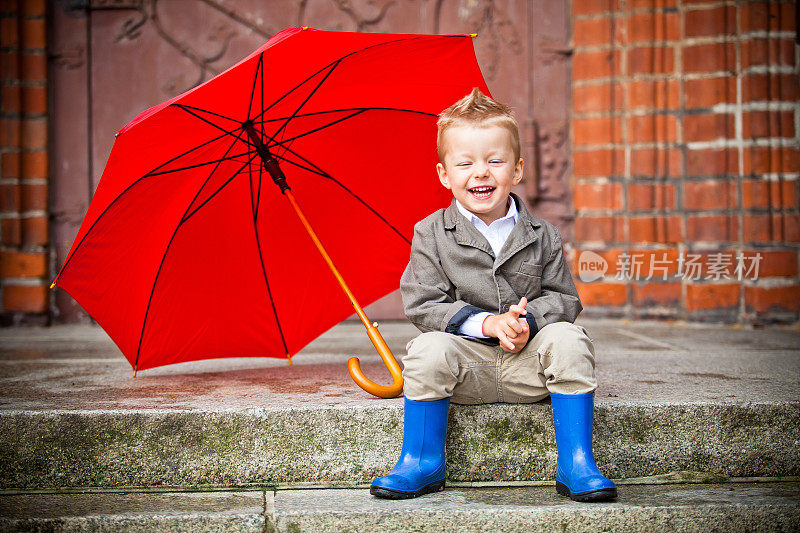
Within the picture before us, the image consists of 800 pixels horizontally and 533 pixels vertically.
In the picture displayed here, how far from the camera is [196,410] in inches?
76.7

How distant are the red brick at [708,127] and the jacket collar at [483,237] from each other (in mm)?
2287

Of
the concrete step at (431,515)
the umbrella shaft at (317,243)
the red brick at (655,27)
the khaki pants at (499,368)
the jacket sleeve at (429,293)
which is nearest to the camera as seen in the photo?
the concrete step at (431,515)

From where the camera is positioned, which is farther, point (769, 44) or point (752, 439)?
point (769, 44)

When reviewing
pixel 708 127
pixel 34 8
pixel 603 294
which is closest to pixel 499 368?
pixel 603 294

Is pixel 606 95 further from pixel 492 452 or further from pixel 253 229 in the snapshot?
pixel 492 452

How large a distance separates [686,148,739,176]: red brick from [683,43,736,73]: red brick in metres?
0.43

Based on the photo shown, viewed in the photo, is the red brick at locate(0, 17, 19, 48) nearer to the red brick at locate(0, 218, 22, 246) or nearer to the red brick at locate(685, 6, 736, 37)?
the red brick at locate(0, 218, 22, 246)

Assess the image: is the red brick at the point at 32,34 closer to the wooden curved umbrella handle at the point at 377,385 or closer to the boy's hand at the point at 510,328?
the wooden curved umbrella handle at the point at 377,385

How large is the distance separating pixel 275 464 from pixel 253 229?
826 millimetres

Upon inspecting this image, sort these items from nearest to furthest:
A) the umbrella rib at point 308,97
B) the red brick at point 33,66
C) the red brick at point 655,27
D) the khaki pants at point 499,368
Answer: the khaki pants at point 499,368, the umbrella rib at point 308,97, the red brick at point 655,27, the red brick at point 33,66

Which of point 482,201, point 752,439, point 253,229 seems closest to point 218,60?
point 253,229

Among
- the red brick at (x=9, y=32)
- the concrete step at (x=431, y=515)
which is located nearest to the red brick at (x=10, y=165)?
the red brick at (x=9, y=32)

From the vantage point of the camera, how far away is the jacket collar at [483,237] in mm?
1955

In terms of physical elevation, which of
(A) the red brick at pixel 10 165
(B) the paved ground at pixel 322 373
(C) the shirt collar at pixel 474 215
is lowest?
(B) the paved ground at pixel 322 373
